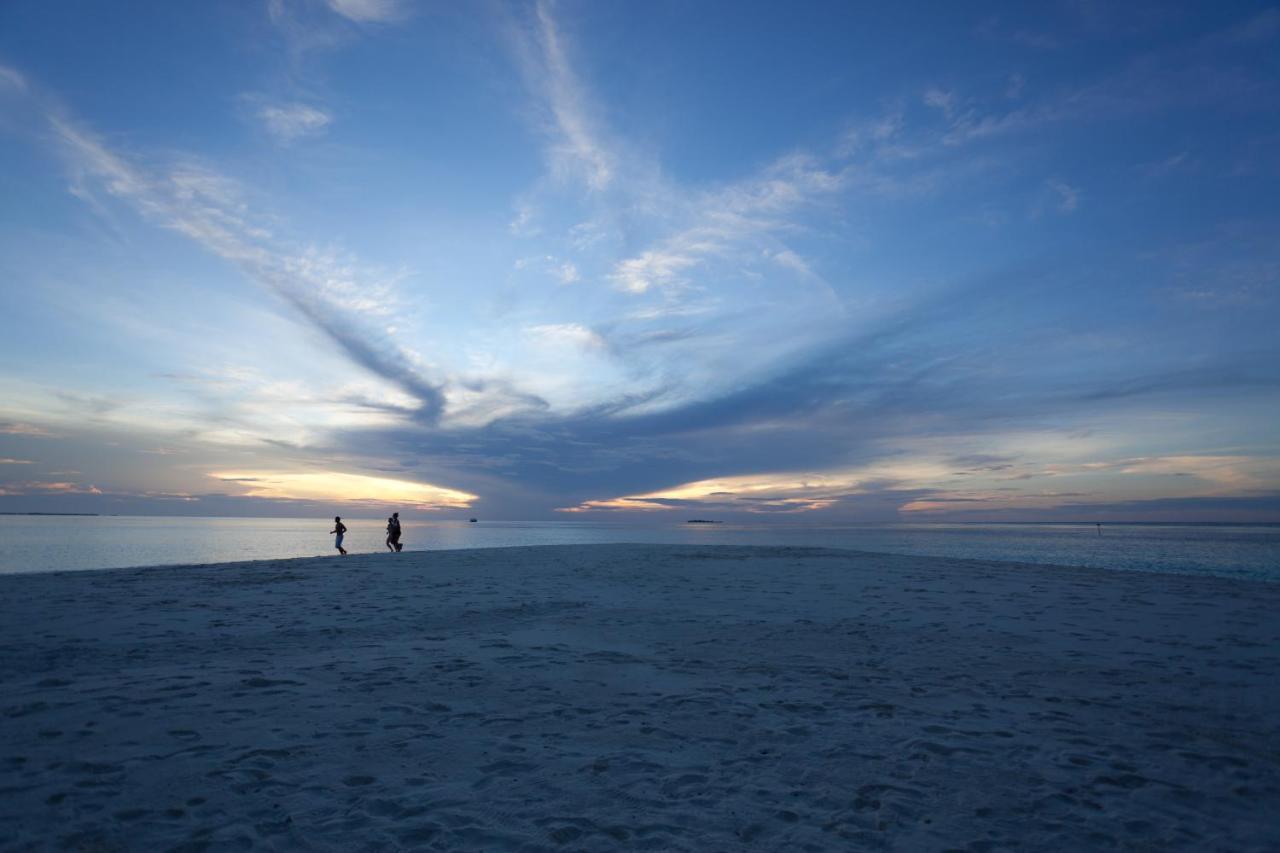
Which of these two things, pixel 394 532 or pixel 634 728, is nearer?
pixel 634 728

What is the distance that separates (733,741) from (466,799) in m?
3.19

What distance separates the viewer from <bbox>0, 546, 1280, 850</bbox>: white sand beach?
5.38 m

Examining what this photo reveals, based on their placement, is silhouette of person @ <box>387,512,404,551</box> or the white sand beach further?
silhouette of person @ <box>387,512,404,551</box>

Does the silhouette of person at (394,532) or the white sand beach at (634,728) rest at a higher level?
the silhouette of person at (394,532)

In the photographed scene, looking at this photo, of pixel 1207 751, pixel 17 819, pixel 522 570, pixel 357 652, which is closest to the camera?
pixel 17 819

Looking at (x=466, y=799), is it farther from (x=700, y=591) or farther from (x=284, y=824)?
(x=700, y=591)

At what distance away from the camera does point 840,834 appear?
5.27 m

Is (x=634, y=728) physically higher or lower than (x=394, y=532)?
lower

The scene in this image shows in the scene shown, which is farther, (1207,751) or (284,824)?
(1207,751)

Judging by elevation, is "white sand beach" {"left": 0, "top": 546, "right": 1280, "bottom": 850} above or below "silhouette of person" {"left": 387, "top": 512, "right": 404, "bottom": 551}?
below

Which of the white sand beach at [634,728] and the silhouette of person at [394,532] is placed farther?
the silhouette of person at [394,532]

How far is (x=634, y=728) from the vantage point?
7855mm

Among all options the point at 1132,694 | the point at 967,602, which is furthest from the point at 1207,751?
the point at 967,602

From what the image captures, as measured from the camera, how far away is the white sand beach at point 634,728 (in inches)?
212
